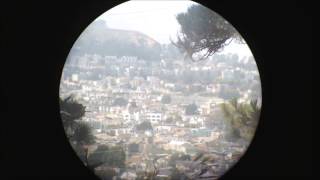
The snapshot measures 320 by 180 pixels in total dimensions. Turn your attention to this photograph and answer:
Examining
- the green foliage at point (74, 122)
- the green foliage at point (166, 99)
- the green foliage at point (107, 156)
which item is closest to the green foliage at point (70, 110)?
the green foliage at point (74, 122)

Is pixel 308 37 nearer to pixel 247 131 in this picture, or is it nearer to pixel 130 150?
pixel 247 131

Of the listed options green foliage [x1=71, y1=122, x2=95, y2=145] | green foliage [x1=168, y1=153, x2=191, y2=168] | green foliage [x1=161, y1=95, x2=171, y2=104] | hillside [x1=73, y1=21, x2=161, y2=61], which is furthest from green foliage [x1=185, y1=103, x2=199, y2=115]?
green foliage [x1=71, y1=122, x2=95, y2=145]

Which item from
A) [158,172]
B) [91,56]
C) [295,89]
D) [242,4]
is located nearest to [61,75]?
[91,56]

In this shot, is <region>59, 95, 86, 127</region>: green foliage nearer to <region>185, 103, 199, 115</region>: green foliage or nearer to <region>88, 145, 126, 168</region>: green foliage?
<region>88, 145, 126, 168</region>: green foliage

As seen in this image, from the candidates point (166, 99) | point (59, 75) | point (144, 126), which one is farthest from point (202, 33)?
point (59, 75)

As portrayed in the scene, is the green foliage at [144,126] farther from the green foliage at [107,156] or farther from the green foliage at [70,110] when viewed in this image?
the green foliage at [70,110]
